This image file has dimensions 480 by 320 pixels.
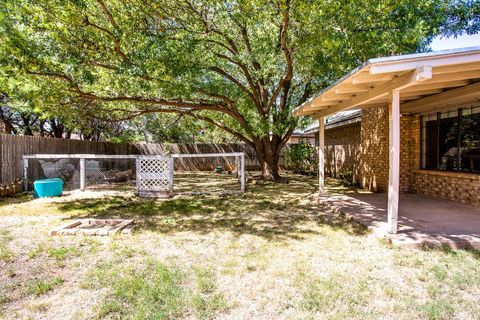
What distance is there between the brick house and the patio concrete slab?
Answer: 13.3 inches

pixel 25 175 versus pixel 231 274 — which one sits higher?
pixel 25 175

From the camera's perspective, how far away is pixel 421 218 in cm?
504

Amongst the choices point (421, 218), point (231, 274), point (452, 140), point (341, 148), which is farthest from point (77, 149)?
point (452, 140)

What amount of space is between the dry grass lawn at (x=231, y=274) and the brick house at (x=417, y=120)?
1066mm

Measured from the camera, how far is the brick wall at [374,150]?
8.08m

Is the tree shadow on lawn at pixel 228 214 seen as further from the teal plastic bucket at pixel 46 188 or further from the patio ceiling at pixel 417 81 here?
the patio ceiling at pixel 417 81

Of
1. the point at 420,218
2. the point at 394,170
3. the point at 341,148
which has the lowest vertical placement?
the point at 420,218

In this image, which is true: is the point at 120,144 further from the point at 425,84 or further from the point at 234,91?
the point at 425,84

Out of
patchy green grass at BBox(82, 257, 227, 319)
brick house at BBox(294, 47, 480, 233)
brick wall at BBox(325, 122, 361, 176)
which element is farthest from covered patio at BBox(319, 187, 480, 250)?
brick wall at BBox(325, 122, 361, 176)

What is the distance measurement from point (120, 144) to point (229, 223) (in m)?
13.0

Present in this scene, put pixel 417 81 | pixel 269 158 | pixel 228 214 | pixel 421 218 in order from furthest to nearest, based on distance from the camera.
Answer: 1. pixel 269 158
2. pixel 228 214
3. pixel 421 218
4. pixel 417 81

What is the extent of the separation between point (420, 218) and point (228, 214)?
3.57m

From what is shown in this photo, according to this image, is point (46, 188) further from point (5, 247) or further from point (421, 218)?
point (421, 218)

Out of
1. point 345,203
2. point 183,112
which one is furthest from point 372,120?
point 183,112
